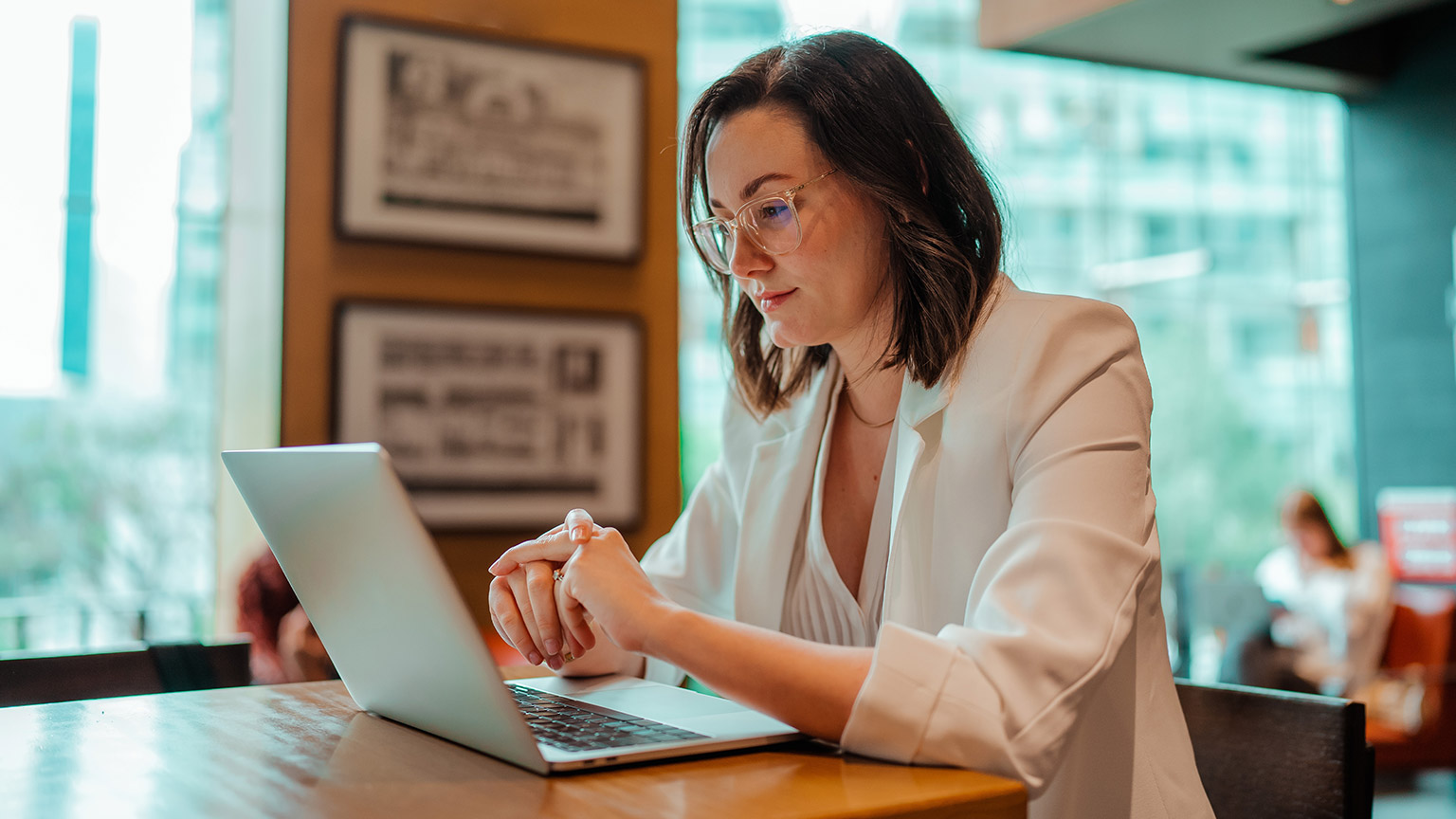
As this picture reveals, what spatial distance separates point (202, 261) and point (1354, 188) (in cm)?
540

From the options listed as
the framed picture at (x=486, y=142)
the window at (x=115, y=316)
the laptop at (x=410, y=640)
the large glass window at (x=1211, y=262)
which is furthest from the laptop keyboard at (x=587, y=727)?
the large glass window at (x=1211, y=262)

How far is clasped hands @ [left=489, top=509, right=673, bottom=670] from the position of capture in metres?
0.92

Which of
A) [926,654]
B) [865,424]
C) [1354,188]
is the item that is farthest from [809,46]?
[1354,188]

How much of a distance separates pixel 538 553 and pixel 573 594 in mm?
155

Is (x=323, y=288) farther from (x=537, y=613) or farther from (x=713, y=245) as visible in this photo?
(x=537, y=613)

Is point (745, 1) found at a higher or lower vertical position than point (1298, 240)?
higher

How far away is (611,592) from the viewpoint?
934mm

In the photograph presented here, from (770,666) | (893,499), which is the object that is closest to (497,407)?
(893,499)

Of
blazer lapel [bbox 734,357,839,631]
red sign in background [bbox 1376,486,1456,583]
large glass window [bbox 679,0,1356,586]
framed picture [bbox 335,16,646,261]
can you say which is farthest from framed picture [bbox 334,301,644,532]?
red sign in background [bbox 1376,486,1456,583]

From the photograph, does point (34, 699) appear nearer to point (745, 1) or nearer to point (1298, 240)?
point (745, 1)

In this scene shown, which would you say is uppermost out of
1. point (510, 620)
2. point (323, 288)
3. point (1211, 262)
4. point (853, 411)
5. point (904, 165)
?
point (1211, 262)

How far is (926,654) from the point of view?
0.83 m

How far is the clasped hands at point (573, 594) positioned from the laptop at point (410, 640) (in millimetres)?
61

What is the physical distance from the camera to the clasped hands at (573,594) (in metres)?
0.92
